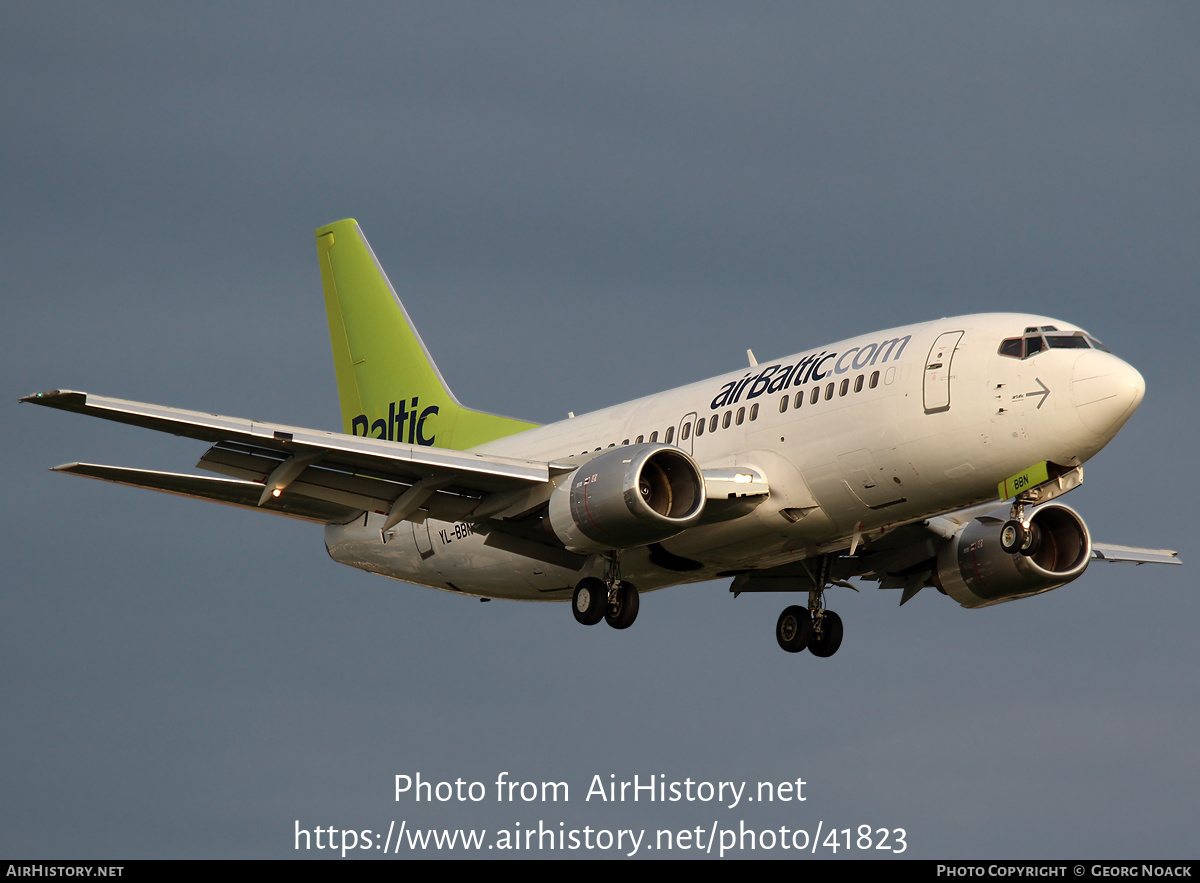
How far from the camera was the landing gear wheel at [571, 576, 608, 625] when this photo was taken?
35500 mm

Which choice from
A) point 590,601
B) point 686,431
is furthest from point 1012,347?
point 590,601

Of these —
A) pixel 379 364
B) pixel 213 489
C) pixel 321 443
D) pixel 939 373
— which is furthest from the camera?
pixel 379 364

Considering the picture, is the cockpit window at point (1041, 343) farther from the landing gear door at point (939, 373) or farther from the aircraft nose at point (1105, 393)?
the landing gear door at point (939, 373)

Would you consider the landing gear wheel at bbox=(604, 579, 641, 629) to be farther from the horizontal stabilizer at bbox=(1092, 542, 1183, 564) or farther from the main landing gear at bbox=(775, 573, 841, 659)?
the horizontal stabilizer at bbox=(1092, 542, 1183, 564)

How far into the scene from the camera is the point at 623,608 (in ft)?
116

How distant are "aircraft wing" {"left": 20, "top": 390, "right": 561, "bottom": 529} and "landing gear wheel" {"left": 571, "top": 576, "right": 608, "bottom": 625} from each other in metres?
2.40

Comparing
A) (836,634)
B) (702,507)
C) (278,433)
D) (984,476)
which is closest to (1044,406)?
(984,476)

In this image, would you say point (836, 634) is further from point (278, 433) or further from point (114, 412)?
point (114, 412)

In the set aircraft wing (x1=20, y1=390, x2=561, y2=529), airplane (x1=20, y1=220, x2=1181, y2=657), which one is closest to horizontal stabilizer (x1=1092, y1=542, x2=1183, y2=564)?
airplane (x1=20, y1=220, x2=1181, y2=657)

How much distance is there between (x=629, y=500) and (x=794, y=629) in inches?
334

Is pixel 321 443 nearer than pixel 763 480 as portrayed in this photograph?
Yes

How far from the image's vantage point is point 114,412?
30.0 meters

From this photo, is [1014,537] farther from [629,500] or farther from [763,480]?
[629,500]

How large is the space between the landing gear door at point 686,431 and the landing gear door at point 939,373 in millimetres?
5936
